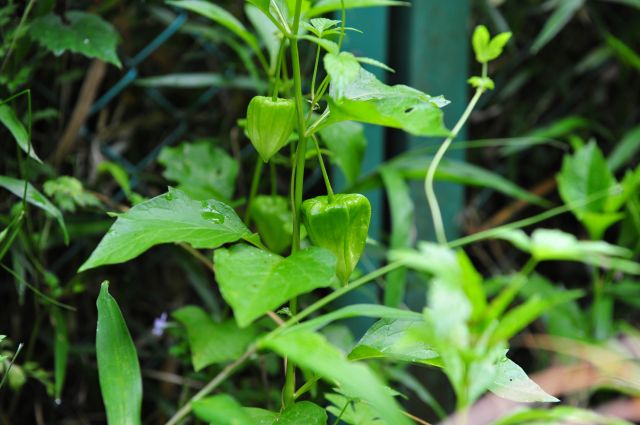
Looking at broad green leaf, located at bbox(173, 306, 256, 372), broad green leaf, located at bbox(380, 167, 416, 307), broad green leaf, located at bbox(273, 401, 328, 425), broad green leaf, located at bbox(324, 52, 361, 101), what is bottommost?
broad green leaf, located at bbox(173, 306, 256, 372)

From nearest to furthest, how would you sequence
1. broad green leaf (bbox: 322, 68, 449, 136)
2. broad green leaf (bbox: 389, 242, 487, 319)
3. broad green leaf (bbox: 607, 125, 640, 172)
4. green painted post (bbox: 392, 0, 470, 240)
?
broad green leaf (bbox: 389, 242, 487, 319) < broad green leaf (bbox: 322, 68, 449, 136) < green painted post (bbox: 392, 0, 470, 240) < broad green leaf (bbox: 607, 125, 640, 172)

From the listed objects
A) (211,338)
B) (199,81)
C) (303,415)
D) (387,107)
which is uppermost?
(387,107)

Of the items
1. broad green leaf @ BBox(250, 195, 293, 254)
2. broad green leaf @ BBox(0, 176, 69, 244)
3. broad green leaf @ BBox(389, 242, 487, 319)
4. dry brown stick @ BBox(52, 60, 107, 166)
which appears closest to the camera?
broad green leaf @ BBox(389, 242, 487, 319)

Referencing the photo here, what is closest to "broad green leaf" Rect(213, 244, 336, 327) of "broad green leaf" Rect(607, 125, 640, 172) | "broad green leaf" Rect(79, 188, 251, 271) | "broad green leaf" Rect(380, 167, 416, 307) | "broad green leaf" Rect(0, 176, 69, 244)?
"broad green leaf" Rect(79, 188, 251, 271)

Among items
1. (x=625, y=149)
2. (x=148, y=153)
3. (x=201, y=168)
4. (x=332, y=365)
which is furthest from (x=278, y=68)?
(x=625, y=149)

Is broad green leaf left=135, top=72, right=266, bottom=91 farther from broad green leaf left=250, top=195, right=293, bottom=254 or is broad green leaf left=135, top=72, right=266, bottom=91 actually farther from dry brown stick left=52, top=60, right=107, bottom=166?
broad green leaf left=250, top=195, right=293, bottom=254

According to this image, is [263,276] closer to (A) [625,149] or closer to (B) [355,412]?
(B) [355,412]

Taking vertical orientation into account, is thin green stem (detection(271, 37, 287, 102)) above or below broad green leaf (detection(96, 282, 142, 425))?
above
